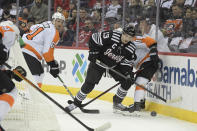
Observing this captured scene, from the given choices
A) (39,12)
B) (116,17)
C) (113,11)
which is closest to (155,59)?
(116,17)

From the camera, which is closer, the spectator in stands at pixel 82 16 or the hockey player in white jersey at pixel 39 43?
the hockey player in white jersey at pixel 39 43

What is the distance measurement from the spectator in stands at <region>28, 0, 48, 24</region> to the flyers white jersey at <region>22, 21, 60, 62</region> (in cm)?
345

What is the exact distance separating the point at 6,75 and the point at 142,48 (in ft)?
10.7

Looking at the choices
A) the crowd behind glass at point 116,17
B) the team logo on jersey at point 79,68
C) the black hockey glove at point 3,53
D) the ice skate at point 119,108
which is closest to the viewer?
the black hockey glove at point 3,53

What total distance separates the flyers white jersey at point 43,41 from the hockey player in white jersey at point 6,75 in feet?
6.47

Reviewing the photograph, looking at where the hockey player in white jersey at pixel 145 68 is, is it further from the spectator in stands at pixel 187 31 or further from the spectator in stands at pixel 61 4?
the spectator in stands at pixel 61 4

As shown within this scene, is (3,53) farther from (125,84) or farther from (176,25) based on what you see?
(176,25)

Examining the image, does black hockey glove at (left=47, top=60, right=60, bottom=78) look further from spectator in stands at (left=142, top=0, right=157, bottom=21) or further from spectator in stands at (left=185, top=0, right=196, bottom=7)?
spectator in stands at (left=185, top=0, right=196, bottom=7)

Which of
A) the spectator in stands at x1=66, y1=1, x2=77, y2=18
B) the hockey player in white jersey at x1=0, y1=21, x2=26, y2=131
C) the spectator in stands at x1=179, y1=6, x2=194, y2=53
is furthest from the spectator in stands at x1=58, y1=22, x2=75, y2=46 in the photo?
the hockey player in white jersey at x1=0, y1=21, x2=26, y2=131

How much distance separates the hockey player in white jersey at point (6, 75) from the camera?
144 inches

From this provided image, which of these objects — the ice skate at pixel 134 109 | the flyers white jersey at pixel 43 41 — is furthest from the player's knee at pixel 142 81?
the flyers white jersey at pixel 43 41

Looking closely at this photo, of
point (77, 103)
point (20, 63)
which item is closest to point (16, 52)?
point (20, 63)

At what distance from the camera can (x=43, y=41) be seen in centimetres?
626

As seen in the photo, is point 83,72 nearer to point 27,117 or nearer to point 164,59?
point 164,59
